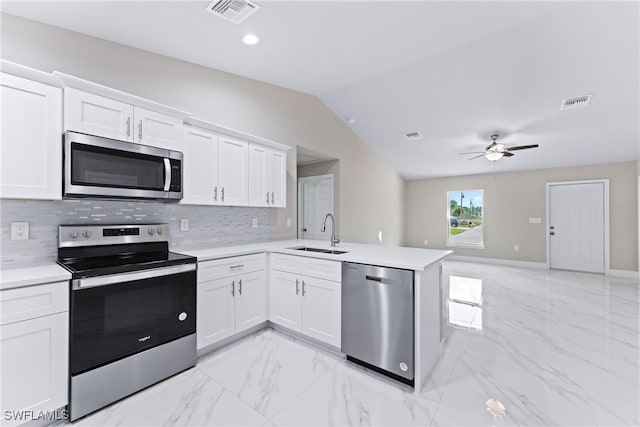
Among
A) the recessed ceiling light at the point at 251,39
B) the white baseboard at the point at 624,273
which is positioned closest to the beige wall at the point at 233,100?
the recessed ceiling light at the point at 251,39

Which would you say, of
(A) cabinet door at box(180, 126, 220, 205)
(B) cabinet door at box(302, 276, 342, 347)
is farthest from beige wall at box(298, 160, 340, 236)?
(A) cabinet door at box(180, 126, 220, 205)

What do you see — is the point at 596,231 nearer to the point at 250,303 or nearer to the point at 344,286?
the point at 344,286

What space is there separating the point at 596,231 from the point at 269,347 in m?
7.25

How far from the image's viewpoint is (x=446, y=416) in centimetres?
175

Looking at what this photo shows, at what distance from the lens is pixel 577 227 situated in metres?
6.12

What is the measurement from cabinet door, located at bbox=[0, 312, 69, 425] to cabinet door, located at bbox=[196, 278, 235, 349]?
0.85 metres

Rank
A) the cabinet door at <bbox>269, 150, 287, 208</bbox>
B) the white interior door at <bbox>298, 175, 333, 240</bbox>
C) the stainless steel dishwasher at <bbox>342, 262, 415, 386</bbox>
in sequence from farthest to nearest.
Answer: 1. the white interior door at <bbox>298, 175, 333, 240</bbox>
2. the cabinet door at <bbox>269, 150, 287, 208</bbox>
3. the stainless steel dishwasher at <bbox>342, 262, 415, 386</bbox>

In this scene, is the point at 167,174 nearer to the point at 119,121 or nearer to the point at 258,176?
the point at 119,121

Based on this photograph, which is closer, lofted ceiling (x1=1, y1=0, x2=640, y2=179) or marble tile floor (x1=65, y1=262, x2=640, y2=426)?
marble tile floor (x1=65, y1=262, x2=640, y2=426)

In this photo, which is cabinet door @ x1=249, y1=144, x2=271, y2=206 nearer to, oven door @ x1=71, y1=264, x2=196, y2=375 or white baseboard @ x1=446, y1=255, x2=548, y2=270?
oven door @ x1=71, y1=264, x2=196, y2=375

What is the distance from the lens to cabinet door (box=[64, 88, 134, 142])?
184 cm

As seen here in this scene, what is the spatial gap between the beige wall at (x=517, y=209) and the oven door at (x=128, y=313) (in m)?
7.16

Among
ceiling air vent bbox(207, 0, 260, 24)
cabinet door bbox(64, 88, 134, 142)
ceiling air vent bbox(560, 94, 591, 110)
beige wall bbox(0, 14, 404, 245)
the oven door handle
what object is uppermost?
ceiling air vent bbox(207, 0, 260, 24)

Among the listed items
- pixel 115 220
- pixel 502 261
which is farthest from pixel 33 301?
pixel 502 261
